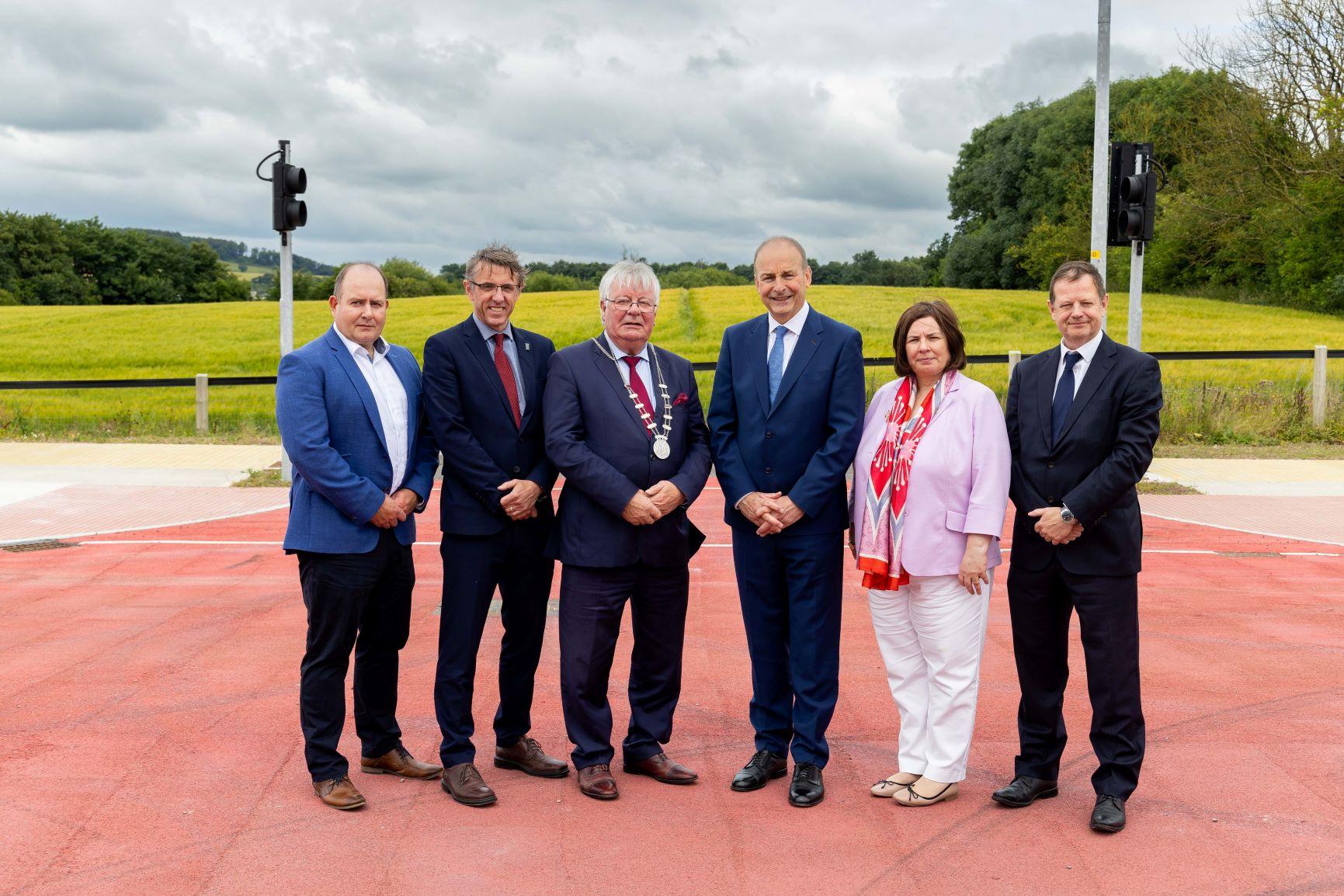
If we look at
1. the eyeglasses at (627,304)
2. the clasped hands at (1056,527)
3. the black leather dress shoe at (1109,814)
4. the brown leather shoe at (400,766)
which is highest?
the eyeglasses at (627,304)

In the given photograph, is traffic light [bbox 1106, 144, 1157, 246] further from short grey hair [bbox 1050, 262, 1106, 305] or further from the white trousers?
the white trousers

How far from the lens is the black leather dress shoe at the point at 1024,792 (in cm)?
452

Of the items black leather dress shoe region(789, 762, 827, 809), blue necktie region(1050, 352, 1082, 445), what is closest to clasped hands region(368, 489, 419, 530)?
black leather dress shoe region(789, 762, 827, 809)

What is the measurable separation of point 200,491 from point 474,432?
934cm

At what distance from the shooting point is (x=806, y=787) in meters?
4.54

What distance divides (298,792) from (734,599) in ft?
13.3

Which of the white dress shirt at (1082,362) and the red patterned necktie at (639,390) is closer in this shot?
the white dress shirt at (1082,362)

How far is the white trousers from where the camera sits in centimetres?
457

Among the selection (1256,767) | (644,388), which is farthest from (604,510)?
(1256,767)

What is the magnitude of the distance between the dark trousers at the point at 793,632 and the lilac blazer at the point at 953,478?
0.34 m

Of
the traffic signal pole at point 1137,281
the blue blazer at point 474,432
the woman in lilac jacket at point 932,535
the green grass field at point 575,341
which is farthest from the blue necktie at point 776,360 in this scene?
the green grass field at point 575,341

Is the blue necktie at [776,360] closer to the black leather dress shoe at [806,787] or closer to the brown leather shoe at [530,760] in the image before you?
the black leather dress shoe at [806,787]

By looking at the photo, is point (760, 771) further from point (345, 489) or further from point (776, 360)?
point (345, 489)

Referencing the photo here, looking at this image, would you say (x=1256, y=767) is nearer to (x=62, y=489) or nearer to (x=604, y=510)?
(x=604, y=510)
